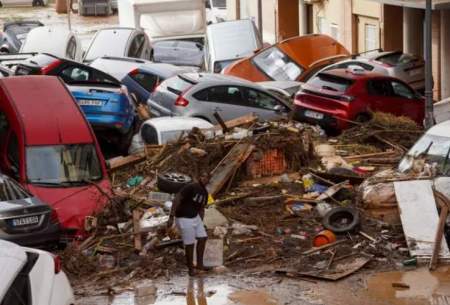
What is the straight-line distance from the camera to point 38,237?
15.4 m

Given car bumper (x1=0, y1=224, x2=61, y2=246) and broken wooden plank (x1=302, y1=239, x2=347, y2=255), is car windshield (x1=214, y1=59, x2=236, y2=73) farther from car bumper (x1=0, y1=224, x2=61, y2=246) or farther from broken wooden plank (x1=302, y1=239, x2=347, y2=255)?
broken wooden plank (x1=302, y1=239, x2=347, y2=255)

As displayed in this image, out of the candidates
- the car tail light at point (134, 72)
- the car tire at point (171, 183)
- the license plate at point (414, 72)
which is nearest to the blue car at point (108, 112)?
the car tail light at point (134, 72)

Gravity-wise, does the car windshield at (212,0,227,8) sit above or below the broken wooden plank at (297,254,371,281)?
below

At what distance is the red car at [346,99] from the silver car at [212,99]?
2.53 feet

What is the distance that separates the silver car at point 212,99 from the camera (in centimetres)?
2478

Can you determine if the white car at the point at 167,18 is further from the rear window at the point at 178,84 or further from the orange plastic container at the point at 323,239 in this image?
the orange plastic container at the point at 323,239

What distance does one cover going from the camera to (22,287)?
8.23 m

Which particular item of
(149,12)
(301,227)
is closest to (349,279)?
(301,227)

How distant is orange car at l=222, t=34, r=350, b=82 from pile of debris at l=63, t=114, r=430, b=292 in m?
10.2

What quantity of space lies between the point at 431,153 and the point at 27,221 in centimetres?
578

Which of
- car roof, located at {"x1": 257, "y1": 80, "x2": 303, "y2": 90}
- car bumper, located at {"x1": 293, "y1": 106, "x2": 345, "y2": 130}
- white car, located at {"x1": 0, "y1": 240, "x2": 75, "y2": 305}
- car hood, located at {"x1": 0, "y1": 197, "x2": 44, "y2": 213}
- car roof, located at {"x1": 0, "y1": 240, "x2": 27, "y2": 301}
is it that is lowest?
car roof, located at {"x1": 257, "y1": 80, "x2": 303, "y2": 90}

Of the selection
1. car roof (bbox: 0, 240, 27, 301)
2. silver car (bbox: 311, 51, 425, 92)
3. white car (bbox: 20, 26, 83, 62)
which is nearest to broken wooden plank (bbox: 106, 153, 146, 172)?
silver car (bbox: 311, 51, 425, 92)

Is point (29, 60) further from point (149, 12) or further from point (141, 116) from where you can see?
point (149, 12)

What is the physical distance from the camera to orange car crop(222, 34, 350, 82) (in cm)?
3163
